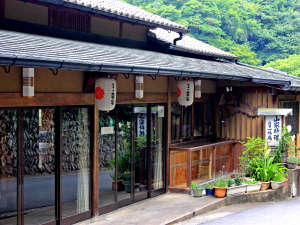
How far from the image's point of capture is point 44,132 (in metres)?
8.96

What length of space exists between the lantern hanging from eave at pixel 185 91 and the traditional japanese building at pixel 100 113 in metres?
0.03

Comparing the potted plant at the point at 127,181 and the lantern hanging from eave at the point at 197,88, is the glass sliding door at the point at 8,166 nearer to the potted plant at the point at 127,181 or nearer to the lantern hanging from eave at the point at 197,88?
the potted plant at the point at 127,181

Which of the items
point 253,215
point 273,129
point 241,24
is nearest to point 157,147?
point 253,215

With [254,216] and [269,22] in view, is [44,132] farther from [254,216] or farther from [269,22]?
[269,22]

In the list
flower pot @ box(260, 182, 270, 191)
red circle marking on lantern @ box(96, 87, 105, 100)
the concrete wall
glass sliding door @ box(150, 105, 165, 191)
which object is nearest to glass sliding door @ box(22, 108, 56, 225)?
the concrete wall

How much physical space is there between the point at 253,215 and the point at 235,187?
56.2 inches

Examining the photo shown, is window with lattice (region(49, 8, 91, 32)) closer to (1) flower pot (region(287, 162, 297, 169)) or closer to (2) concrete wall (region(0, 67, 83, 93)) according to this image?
(2) concrete wall (region(0, 67, 83, 93))

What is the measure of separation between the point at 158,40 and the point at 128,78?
112 inches

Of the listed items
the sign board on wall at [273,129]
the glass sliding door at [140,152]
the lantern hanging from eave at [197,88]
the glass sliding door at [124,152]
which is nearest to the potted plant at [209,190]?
the glass sliding door at [140,152]

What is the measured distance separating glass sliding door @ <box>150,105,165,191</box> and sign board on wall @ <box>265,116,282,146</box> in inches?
149

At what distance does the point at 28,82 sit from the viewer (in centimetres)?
797

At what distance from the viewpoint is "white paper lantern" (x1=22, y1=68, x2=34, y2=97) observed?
7957 millimetres

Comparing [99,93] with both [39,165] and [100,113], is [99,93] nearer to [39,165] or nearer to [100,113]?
[100,113]

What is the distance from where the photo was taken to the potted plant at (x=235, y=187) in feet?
41.3
